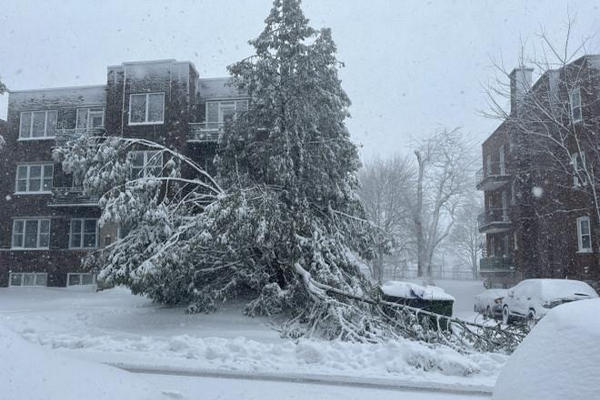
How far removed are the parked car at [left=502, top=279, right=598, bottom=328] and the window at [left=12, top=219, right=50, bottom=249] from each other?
23.5 meters

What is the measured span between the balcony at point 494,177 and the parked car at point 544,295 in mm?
15728

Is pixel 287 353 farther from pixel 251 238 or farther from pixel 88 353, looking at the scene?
pixel 251 238

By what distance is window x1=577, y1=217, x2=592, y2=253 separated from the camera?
24969 mm

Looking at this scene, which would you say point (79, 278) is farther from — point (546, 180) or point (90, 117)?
point (546, 180)

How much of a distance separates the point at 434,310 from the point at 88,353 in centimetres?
711

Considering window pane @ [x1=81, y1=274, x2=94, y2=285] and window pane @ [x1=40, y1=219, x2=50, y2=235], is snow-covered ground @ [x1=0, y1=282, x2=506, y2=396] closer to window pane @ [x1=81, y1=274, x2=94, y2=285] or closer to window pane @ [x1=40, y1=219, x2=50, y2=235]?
window pane @ [x1=81, y1=274, x2=94, y2=285]

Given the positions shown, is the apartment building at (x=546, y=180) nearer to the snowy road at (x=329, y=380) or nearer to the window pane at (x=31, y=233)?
the snowy road at (x=329, y=380)

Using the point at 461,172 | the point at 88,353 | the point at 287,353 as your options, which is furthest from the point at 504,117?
the point at 461,172

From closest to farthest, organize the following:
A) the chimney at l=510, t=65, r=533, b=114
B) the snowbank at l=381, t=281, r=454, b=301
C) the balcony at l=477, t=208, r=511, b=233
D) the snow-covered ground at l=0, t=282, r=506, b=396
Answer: the snow-covered ground at l=0, t=282, r=506, b=396 → the snowbank at l=381, t=281, r=454, b=301 → the chimney at l=510, t=65, r=533, b=114 → the balcony at l=477, t=208, r=511, b=233

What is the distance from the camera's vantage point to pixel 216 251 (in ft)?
47.4

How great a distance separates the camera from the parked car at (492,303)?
20.7 meters

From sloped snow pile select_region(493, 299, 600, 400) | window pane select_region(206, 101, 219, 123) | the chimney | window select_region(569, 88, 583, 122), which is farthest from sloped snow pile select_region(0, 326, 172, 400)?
window pane select_region(206, 101, 219, 123)

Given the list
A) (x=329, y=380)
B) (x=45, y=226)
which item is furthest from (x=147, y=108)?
(x=329, y=380)

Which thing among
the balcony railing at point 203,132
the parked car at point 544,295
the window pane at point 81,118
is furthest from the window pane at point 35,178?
the parked car at point 544,295
